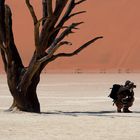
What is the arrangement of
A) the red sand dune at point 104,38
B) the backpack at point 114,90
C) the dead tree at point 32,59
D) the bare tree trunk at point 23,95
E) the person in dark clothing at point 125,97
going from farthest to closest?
the red sand dune at point 104,38, the backpack at point 114,90, the person in dark clothing at point 125,97, the bare tree trunk at point 23,95, the dead tree at point 32,59

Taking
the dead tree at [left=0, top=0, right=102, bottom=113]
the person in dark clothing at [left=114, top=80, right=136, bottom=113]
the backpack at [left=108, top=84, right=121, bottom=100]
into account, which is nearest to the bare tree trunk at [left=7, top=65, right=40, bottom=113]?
the dead tree at [left=0, top=0, right=102, bottom=113]

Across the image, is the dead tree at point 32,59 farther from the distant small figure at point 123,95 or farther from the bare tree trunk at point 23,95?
the distant small figure at point 123,95

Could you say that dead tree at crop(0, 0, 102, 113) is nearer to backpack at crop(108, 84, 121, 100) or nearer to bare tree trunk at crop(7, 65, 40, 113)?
bare tree trunk at crop(7, 65, 40, 113)

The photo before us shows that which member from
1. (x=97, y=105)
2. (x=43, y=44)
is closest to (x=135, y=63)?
(x=97, y=105)

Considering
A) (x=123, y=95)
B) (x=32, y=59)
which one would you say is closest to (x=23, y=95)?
(x=32, y=59)

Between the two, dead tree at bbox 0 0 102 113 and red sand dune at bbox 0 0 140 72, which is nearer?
dead tree at bbox 0 0 102 113

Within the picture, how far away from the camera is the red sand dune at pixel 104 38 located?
72500 millimetres

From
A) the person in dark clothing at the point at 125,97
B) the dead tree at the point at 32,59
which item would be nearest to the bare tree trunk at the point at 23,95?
the dead tree at the point at 32,59

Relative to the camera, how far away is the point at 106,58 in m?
74.5

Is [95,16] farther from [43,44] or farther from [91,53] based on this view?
[43,44]

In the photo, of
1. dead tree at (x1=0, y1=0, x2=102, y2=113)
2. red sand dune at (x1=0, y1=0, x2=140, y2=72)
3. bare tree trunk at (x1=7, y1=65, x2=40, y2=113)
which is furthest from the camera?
red sand dune at (x1=0, y1=0, x2=140, y2=72)

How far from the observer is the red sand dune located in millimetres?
72500

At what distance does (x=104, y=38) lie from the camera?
7606cm

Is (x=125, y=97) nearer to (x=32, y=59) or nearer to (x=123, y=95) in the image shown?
(x=123, y=95)
